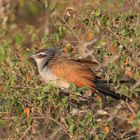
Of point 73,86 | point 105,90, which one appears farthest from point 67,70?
point 73,86

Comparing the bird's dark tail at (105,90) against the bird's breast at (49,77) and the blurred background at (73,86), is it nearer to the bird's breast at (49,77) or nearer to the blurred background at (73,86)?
the blurred background at (73,86)

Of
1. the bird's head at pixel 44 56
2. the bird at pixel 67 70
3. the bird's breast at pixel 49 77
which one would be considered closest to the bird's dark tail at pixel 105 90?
the bird at pixel 67 70

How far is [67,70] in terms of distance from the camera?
6.19 metres

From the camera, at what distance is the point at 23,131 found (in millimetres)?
5664

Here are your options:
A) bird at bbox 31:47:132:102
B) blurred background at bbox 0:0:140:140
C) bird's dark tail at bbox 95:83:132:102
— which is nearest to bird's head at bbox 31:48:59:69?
bird at bbox 31:47:132:102

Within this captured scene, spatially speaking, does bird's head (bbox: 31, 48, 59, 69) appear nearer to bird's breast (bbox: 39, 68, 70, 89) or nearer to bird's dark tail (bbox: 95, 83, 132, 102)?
bird's breast (bbox: 39, 68, 70, 89)

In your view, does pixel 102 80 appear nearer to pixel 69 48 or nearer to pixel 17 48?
pixel 69 48

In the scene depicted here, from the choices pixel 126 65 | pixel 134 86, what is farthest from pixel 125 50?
pixel 134 86

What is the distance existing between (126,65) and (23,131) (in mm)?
1049

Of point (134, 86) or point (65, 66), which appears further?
point (65, 66)

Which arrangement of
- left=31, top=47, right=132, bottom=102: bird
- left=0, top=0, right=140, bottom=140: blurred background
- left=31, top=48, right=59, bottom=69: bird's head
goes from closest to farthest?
left=0, top=0, right=140, bottom=140: blurred background < left=31, top=47, right=132, bottom=102: bird < left=31, top=48, right=59, bottom=69: bird's head

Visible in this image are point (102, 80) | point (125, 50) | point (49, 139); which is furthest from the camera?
point (49, 139)

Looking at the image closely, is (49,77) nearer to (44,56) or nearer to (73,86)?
(44,56)

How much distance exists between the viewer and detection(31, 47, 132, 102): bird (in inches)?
231
